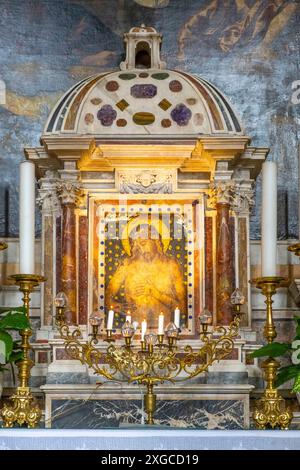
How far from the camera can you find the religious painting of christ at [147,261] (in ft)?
29.2

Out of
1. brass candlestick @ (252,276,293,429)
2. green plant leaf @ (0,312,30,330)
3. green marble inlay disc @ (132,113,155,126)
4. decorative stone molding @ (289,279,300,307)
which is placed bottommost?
brass candlestick @ (252,276,293,429)

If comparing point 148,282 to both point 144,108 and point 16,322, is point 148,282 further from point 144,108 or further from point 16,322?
point 16,322

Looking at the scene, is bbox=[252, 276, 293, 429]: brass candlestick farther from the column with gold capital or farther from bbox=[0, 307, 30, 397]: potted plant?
the column with gold capital

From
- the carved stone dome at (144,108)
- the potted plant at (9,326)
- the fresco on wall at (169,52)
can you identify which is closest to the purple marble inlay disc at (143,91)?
the carved stone dome at (144,108)

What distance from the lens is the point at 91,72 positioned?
35.0 ft

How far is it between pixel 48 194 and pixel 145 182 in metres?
0.88

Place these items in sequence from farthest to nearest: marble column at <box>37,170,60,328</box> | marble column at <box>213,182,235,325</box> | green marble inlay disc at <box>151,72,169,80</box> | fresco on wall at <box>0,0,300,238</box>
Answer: fresco on wall at <box>0,0,300,238</box> < green marble inlay disc at <box>151,72,169,80</box> < marble column at <box>37,170,60,328</box> < marble column at <box>213,182,235,325</box>

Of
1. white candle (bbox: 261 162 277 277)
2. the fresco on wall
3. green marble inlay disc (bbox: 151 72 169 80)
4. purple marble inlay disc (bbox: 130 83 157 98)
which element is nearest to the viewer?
white candle (bbox: 261 162 277 277)

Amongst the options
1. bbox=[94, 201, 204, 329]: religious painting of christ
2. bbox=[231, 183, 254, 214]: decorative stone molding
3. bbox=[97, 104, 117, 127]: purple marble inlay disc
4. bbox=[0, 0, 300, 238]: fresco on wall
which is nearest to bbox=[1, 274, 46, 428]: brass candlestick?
bbox=[94, 201, 204, 329]: religious painting of christ

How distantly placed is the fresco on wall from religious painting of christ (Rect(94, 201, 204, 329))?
6.00 ft

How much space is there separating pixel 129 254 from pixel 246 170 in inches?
51.7

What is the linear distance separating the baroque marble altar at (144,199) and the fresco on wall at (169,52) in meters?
1.34

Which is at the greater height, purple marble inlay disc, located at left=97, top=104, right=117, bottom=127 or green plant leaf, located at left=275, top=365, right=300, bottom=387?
purple marble inlay disc, located at left=97, top=104, right=117, bottom=127

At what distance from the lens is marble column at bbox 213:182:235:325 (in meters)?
8.68
